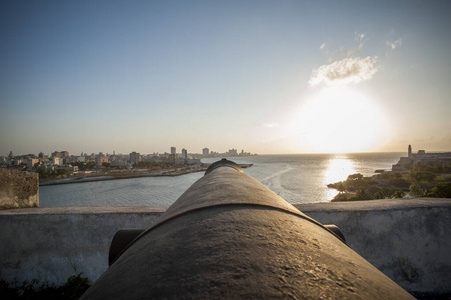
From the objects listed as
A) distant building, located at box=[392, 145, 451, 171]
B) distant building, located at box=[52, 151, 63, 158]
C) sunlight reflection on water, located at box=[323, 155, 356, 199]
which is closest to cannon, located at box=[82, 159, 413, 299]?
sunlight reflection on water, located at box=[323, 155, 356, 199]

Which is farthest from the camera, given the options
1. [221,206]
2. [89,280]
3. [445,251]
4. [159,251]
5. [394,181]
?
[394,181]

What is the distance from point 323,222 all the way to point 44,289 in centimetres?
362

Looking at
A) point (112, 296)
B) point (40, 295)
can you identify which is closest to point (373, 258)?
point (112, 296)

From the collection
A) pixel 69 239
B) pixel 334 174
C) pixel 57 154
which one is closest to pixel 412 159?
pixel 334 174

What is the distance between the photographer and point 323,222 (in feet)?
8.45

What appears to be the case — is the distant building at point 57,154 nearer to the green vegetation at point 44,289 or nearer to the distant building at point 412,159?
the green vegetation at point 44,289

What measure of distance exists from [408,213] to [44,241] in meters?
4.62

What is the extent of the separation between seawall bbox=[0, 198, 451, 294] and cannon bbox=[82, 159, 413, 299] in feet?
A: 6.65

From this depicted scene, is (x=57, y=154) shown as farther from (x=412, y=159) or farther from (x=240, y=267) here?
(x=412, y=159)

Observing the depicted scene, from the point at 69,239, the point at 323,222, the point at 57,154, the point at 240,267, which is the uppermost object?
the point at 57,154

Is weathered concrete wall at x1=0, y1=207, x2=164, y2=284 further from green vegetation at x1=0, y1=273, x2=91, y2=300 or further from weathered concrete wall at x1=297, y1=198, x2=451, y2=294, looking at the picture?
weathered concrete wall at x1=297, y1=198, x2=451, y2=294

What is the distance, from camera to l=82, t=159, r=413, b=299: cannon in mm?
468

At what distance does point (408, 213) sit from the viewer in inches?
99.5

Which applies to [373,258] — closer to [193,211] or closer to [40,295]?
[193,211]
